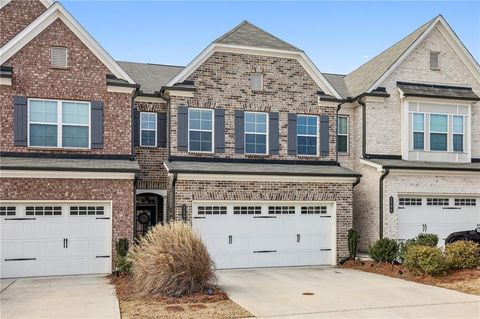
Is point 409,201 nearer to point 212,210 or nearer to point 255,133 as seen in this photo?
point 255,133

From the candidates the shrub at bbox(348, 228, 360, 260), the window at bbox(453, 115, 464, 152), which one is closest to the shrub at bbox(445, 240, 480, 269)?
the shrub at bbox(348, 228, 360, 260)

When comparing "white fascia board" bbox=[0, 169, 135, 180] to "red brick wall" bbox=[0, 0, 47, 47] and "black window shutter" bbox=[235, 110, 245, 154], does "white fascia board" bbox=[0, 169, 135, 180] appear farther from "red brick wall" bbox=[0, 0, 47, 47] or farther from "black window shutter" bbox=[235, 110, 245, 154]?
"red brick wall" bbox=[0, 0, 47, 47]

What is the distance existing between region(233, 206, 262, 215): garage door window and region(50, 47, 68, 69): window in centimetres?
749

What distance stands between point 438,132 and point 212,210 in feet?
33.1

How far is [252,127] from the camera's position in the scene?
18797 millimetres

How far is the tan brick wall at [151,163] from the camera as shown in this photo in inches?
726

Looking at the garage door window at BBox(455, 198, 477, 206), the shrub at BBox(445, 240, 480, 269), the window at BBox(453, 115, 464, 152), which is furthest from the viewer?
the window at BBox(453, 115, 464, 152)

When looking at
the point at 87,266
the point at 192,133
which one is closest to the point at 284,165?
the point at 192,133

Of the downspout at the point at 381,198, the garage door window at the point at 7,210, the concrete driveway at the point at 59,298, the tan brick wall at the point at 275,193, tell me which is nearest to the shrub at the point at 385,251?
the tan brick wall at the point at 275,193

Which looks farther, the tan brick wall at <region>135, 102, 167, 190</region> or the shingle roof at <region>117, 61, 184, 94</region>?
the shingle roof at <region>117, 61, 184, 94</region>

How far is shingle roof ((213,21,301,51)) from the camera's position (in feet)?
61.8

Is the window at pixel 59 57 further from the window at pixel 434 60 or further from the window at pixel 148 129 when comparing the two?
the window at pixel 434 60

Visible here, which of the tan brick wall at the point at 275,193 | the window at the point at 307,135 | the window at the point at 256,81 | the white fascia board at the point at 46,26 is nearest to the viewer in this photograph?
A: the white fascia board at the point at 46,26

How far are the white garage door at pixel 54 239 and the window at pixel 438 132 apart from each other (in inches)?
518
